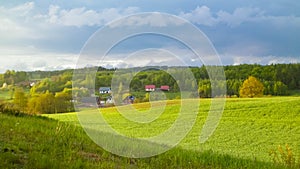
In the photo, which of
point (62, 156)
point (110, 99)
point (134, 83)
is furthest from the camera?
point (134, 83)

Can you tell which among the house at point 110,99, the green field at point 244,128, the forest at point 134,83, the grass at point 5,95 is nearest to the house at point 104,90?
the forest at point 134,83

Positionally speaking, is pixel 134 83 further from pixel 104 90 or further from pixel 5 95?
pixel 5 95

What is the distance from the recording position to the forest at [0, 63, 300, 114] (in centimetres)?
1186

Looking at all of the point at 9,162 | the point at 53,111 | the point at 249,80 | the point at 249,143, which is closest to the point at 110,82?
the point at 9,162

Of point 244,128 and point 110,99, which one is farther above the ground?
point 110,99

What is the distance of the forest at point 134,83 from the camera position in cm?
1186

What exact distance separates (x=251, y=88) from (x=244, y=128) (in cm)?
4278

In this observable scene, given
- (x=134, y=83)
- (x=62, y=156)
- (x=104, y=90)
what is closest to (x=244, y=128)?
(x=134, y=83)

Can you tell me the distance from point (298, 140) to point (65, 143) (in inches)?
1030

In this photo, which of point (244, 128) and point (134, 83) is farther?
point (244, 128)

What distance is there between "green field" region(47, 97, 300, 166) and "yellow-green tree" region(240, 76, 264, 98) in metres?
23.1

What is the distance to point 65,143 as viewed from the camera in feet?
29.9

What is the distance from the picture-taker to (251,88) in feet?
251

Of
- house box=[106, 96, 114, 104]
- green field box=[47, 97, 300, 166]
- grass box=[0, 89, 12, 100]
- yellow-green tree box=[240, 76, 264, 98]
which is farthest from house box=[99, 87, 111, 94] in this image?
yellow-green tree box=[240, 76, 264, 98]
